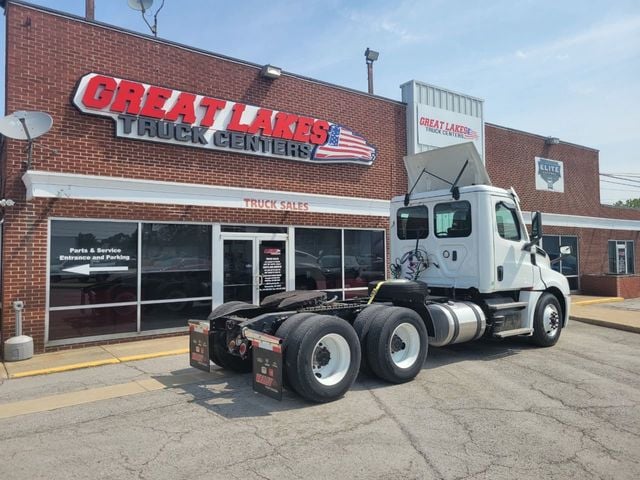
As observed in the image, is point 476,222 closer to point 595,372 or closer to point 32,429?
point 595,372

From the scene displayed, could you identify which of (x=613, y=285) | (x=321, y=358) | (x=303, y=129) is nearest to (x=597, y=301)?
(x=613, y=285)

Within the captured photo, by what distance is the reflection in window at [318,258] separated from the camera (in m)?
12.4

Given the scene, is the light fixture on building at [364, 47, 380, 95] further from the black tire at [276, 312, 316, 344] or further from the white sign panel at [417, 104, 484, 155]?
the black tire at [276, 312, 316, 344]

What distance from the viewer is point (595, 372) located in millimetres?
7363

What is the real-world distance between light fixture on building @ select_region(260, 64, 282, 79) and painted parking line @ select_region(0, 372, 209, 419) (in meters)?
7.39

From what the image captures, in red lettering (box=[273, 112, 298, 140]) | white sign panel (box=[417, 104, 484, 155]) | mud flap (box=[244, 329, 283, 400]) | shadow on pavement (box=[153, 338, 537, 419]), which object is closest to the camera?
mud flap (box=[244, 329, 283, 400])

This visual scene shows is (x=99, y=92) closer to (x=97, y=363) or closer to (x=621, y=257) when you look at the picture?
(x=97, y=363)

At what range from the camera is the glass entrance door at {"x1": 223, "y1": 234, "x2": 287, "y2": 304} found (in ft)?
36.8

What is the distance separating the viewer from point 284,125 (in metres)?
12.1

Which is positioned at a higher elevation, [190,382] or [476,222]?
[476,222]

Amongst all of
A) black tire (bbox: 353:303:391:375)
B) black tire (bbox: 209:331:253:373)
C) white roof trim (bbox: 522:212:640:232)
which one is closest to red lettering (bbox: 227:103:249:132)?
black tire (bbox: 209:331:253:373)

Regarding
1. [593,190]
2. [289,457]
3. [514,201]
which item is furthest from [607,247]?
[289,457]

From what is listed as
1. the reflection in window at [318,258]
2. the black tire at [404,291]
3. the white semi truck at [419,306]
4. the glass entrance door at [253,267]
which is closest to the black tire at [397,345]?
the white semi truck at [419,306]

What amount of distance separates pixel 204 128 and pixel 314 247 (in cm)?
393
